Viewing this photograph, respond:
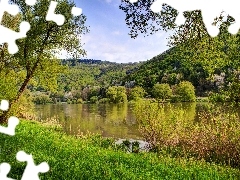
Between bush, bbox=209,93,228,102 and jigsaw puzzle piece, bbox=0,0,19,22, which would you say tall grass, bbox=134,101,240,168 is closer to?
bush, bbox=209,93,228,102

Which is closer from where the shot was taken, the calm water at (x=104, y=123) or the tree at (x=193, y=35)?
the tree at (x=193, y=35)

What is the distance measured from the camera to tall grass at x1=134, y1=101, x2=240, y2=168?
640 inches

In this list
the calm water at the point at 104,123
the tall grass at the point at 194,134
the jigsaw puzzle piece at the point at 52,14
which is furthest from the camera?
the calm water at the point at 104,123

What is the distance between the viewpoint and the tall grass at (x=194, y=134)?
1625 centimetres

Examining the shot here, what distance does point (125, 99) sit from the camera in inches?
4678

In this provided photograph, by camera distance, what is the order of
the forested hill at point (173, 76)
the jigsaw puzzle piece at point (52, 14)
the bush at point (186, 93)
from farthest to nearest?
the forested hill at point (173, 76) < the bush at point (186, 93) < the jigsaw puzzle piece at point (52, 14)

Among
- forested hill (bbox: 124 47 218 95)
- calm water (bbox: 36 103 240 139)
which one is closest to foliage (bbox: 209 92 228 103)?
calm water (bbox: 36 103 240 139)

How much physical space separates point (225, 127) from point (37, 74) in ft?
55.3

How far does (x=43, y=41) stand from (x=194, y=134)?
45.6 ft

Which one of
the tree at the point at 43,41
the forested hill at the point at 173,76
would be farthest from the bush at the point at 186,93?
the tree at the point at 43,41

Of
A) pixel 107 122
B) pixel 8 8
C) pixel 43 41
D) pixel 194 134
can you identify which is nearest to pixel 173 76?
pixel 107 122

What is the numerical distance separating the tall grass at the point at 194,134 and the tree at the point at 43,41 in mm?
8785

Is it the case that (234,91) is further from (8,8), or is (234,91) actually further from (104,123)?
(104,123)

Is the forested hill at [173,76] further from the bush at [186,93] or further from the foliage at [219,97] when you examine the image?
the foliage at [219,97]
